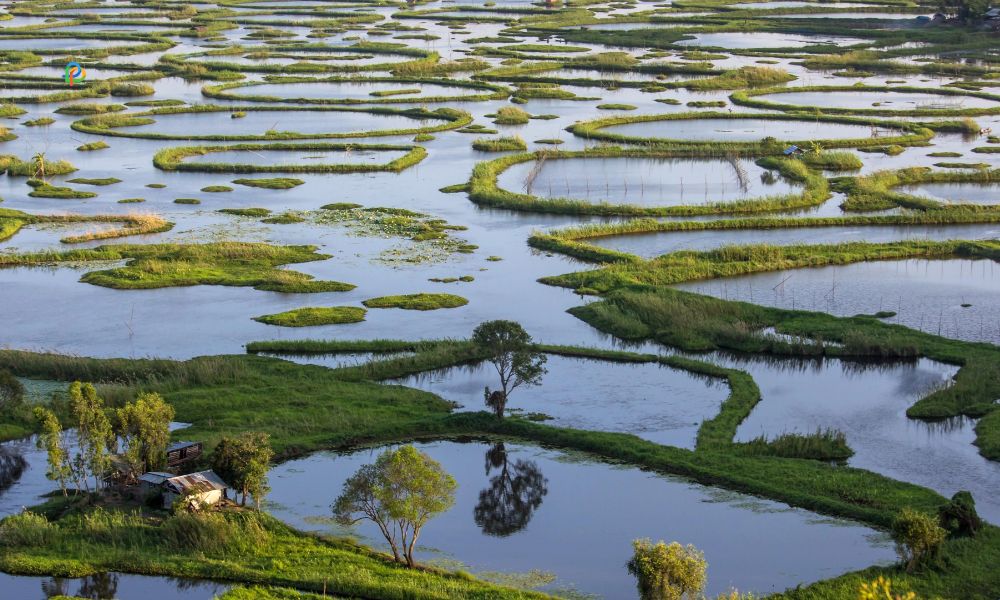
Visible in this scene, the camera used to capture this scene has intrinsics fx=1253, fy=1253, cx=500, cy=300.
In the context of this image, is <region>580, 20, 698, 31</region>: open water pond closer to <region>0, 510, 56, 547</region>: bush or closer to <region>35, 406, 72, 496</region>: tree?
<region>35, 406, 72, 496</region>: tree

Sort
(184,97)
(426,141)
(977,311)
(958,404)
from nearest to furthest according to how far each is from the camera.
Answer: (958,404) < (977,311) < (426,141) < (184,97)

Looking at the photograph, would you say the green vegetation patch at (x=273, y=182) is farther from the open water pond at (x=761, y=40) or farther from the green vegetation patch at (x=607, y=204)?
the open water pond at (x=761, y=40)

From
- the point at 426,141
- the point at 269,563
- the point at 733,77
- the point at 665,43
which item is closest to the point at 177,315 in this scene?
the point at 269,563

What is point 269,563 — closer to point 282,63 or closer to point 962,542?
point 962,542

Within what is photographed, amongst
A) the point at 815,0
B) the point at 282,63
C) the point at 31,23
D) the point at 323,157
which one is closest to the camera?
the point at 323,157

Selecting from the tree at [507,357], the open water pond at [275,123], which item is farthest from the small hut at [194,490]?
the open water pond at [275,123]

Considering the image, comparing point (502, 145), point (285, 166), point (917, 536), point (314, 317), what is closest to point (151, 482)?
point (314, 317)

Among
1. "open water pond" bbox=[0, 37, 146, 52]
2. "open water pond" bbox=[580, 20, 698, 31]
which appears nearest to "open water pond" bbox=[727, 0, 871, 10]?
"open water pond" bbox=[580, 20, 698, 31]
